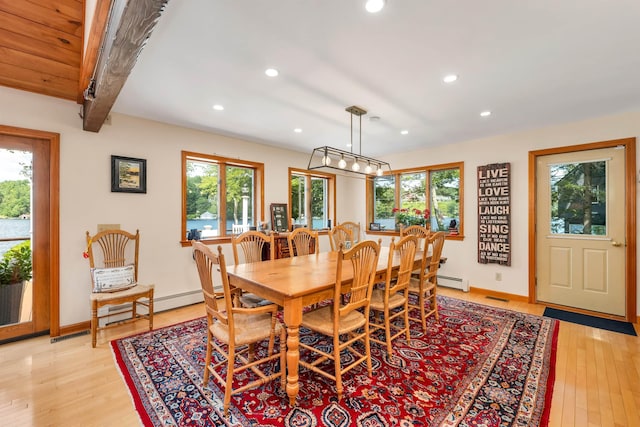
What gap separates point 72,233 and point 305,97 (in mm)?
2910

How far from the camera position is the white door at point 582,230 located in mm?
3508

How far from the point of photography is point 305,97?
2900 millimetres

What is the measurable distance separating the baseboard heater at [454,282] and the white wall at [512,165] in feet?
0.25

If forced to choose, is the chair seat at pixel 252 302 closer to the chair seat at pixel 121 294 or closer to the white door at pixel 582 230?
the chair seat at pixel 121 294

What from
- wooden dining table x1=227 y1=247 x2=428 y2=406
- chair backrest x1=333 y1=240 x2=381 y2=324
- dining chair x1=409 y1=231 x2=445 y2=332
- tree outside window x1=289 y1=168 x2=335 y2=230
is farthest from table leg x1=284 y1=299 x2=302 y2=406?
tree outside window x1=289 y1=168 x2=335 y2=230

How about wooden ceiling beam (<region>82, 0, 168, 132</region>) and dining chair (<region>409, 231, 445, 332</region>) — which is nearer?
wooden ceiling beam (<region>82, 0, 168, 132</region>)

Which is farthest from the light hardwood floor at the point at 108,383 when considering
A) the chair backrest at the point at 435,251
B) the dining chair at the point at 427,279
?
the chair backrest at the point at 435,251

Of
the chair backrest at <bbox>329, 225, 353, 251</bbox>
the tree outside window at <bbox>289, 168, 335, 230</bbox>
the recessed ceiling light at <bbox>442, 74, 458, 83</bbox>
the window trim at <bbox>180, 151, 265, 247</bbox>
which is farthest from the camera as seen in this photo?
the tree outside window at <bbox>289, 168, 335, 230</bbox>

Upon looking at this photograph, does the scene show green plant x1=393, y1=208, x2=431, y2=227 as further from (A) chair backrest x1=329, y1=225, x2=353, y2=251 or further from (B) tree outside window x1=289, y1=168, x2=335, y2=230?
(A) chair backrest x1=329, y1=225, x2=353, y2=251

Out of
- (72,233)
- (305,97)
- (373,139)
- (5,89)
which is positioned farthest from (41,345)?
(373,139)

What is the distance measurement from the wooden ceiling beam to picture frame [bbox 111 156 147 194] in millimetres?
969

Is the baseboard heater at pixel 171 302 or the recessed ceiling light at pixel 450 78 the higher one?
the recessed ceiling light at pixel 450 78

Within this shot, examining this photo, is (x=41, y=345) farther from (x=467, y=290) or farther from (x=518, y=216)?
(x=518, y=216)

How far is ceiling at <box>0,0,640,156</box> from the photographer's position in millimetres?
1703
